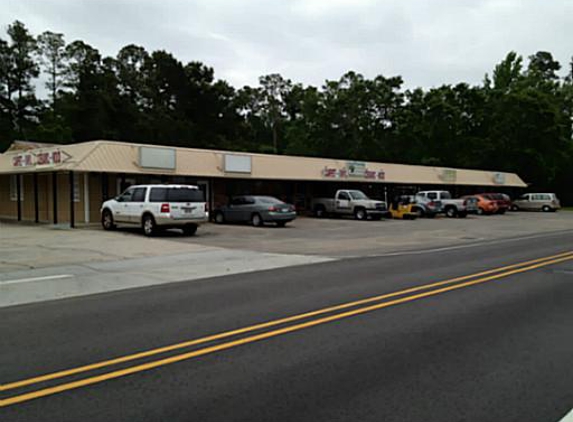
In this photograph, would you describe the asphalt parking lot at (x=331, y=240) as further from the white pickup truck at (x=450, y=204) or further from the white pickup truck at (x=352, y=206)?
the white pickup truck at (x=450, y=204)

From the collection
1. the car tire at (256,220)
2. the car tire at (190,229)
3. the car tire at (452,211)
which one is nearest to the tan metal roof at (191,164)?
the car tire at (256,220)

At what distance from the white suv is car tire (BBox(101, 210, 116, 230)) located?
1.40m

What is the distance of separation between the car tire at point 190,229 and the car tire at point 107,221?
134 inches

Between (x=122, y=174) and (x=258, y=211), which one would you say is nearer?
(x=258, y=211)

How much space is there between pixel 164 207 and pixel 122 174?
8.27 metres

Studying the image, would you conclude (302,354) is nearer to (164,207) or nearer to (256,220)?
(164,207)

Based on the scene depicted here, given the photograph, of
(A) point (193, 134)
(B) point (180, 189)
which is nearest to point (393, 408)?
(B) point (180, 189)

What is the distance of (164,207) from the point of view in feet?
65.3

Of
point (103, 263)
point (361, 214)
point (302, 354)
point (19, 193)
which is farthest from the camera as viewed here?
point (361, 214)

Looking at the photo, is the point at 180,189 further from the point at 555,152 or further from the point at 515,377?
the point at 555,152

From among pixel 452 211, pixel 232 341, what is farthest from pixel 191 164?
pixel 232 341

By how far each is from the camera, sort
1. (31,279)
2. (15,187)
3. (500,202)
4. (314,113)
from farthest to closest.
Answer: (314,113) → (500,202) → (15,187) → (31,279)

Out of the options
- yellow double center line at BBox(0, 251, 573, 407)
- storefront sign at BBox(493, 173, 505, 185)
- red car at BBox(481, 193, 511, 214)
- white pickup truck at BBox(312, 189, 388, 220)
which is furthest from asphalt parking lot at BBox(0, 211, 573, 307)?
storefront sign at BBox(493, 173, 505, 185)

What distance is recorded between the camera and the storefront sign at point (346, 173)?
35.0m
